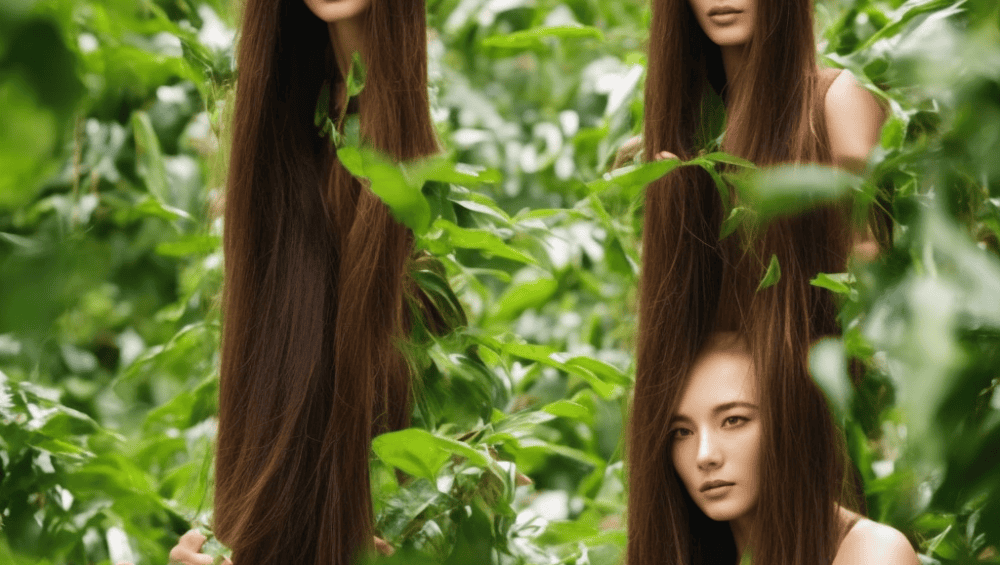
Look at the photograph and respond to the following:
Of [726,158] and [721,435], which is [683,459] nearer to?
[721,435]

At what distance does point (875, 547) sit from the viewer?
2.20 feet

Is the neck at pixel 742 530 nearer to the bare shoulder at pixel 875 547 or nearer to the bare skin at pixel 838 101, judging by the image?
the bare shoulder at pixel 875 547

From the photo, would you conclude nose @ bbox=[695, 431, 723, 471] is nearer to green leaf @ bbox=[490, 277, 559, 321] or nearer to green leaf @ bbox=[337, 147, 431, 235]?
green leaf @ bbox=[337, 147, 431, 235]

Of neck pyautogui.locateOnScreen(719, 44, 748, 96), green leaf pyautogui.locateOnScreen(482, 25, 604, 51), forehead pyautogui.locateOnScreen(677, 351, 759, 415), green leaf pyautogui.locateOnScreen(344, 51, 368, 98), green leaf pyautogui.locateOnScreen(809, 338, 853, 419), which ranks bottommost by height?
forehead pyautogui.locateOnScreen(677, 351, 759, 415)

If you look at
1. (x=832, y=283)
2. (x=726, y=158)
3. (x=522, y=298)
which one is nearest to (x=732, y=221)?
(x=726, y=158)

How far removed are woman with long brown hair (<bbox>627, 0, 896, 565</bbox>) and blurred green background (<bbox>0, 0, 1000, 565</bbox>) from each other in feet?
0.15

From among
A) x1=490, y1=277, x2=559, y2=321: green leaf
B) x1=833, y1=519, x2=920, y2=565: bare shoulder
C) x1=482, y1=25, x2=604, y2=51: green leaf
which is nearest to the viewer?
x1=833, y1=519, x2=920, y2=565: bare shoulder

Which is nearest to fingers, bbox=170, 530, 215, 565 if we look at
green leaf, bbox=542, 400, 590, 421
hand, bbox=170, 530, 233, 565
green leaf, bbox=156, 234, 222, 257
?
hand, bbox=170, 530, 233, 565

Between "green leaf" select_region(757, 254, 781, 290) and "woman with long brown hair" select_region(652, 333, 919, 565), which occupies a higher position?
"green leaf" select_region(757, 254, 781, 290)

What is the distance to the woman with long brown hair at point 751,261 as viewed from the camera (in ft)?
2.32

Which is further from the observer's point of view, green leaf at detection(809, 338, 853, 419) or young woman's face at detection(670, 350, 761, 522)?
young woman's face at detection(670, 350, 761, 522)

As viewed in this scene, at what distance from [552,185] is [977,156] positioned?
4.03ft

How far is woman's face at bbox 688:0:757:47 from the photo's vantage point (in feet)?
2.51

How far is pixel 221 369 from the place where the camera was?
84cm
